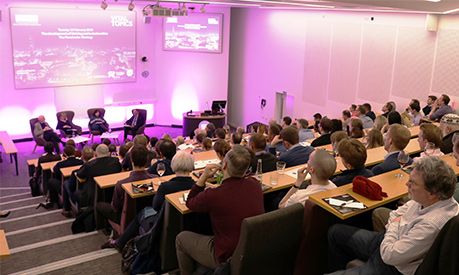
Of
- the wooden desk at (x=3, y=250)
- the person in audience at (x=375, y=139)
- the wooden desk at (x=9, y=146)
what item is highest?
the person in audience at (x=375, y=139)

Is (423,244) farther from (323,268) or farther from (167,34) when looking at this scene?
(167,34)

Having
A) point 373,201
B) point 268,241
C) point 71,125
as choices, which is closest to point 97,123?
point 71,125

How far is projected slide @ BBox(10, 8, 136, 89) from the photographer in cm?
1272

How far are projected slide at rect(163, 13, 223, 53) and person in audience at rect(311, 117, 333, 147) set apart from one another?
902cm

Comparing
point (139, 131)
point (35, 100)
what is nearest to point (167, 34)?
point (139, 131)

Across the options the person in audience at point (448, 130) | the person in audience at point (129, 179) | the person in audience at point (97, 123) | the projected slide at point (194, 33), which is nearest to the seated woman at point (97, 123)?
the person in audience at point (97, 123)

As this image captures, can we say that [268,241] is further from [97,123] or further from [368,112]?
[97,123]

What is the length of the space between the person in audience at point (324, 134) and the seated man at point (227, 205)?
348cm

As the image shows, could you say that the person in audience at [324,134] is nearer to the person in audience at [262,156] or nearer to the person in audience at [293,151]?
the person in audience at [293,151]

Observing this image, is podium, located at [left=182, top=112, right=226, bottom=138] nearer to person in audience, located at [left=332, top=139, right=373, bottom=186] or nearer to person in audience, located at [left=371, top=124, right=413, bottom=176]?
person in audience, located at [left=371, top=124, right=413, bottom=176]

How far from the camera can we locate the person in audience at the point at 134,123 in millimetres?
13469

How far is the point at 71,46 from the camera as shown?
13523 mm

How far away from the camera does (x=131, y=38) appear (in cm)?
1453

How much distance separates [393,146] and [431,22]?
6001 millimetres
